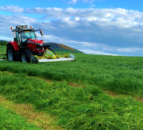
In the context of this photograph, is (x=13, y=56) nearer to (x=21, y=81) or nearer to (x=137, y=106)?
(x=21, y=81)

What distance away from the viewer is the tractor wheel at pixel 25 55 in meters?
11.2

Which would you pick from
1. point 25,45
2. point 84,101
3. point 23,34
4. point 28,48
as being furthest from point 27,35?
point 84,101

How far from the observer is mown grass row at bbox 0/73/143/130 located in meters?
3.12

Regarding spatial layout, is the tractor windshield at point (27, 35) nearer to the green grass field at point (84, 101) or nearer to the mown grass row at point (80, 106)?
the green grass field at point (84, 101)

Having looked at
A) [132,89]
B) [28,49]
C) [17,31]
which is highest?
[17,31]

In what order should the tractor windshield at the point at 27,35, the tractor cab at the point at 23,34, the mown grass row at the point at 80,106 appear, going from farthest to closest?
1. the tractor windshield at the point at 27,35
2. the tractor cab at the point at 23,34
3. the mown grass row at the point at 80,106

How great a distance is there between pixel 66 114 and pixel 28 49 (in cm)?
874

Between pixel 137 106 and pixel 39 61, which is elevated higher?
pixel 39 61

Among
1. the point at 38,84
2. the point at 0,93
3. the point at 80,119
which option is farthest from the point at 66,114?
the point at 0,93

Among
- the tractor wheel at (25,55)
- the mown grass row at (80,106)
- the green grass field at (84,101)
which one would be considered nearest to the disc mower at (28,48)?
the tractor wheel at (25,55)

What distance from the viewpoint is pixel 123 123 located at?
3.07 metres

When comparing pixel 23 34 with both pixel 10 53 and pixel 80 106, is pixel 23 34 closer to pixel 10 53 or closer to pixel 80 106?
pixel 10 53

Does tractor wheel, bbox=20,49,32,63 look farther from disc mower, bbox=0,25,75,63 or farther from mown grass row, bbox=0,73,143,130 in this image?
mown grass row, bbox=0,73,143,130

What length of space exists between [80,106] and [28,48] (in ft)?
30.5
